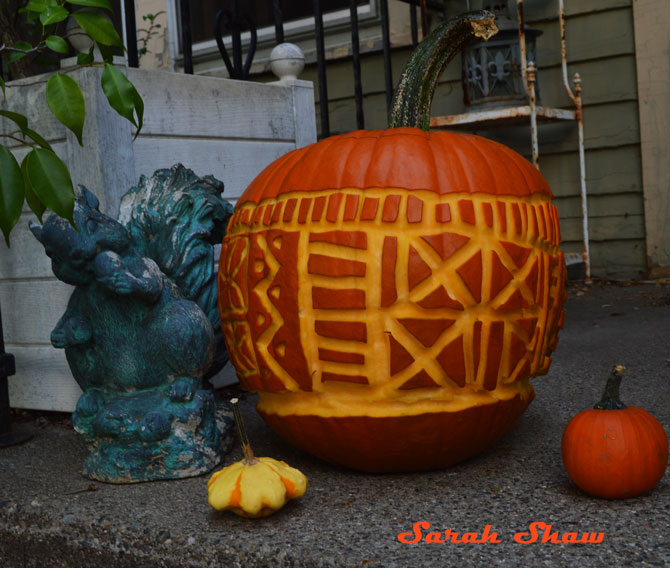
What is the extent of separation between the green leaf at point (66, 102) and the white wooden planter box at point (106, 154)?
0.98m

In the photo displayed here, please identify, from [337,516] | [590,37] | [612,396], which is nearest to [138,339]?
[337,516]

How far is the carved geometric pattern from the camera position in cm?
159

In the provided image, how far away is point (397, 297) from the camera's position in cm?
158

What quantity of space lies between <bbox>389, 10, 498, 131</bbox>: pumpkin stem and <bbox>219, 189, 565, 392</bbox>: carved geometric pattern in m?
0.39

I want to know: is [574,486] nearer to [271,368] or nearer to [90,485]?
[271,368]

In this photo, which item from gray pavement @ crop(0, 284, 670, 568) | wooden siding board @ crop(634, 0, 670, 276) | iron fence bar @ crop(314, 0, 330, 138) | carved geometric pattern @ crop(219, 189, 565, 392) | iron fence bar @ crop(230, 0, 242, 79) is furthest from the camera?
wooden siding board @ crop(634, 0, 670, 276)

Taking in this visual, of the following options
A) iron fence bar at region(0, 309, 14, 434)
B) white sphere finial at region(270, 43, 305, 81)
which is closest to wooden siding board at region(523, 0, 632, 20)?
white sphere finial at region(270, 43, 305, 81)

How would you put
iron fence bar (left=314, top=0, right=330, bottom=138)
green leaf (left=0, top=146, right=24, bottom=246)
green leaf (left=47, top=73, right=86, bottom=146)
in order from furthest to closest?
iron fence bar (left=314, top=0, right=330, bottom=138), green leaf (left=47, top=73, right=86, bottom=146), green leaf (left=0, top=146, right=24, bottom=246)

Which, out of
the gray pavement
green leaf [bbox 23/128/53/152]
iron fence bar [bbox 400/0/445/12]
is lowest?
the gray pavement

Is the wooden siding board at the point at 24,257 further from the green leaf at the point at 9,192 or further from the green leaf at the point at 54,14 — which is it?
the green leaf at the point at 9,192

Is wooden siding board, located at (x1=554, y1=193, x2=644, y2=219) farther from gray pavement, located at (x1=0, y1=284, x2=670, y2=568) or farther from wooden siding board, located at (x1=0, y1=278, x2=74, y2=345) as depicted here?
wooden siding board, located at (x1=0, y1=278, x2=74, y2=345)

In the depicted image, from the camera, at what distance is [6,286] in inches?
96.5

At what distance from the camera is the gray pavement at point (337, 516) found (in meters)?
1.28

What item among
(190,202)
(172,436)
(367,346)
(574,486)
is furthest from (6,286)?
(574,486)
